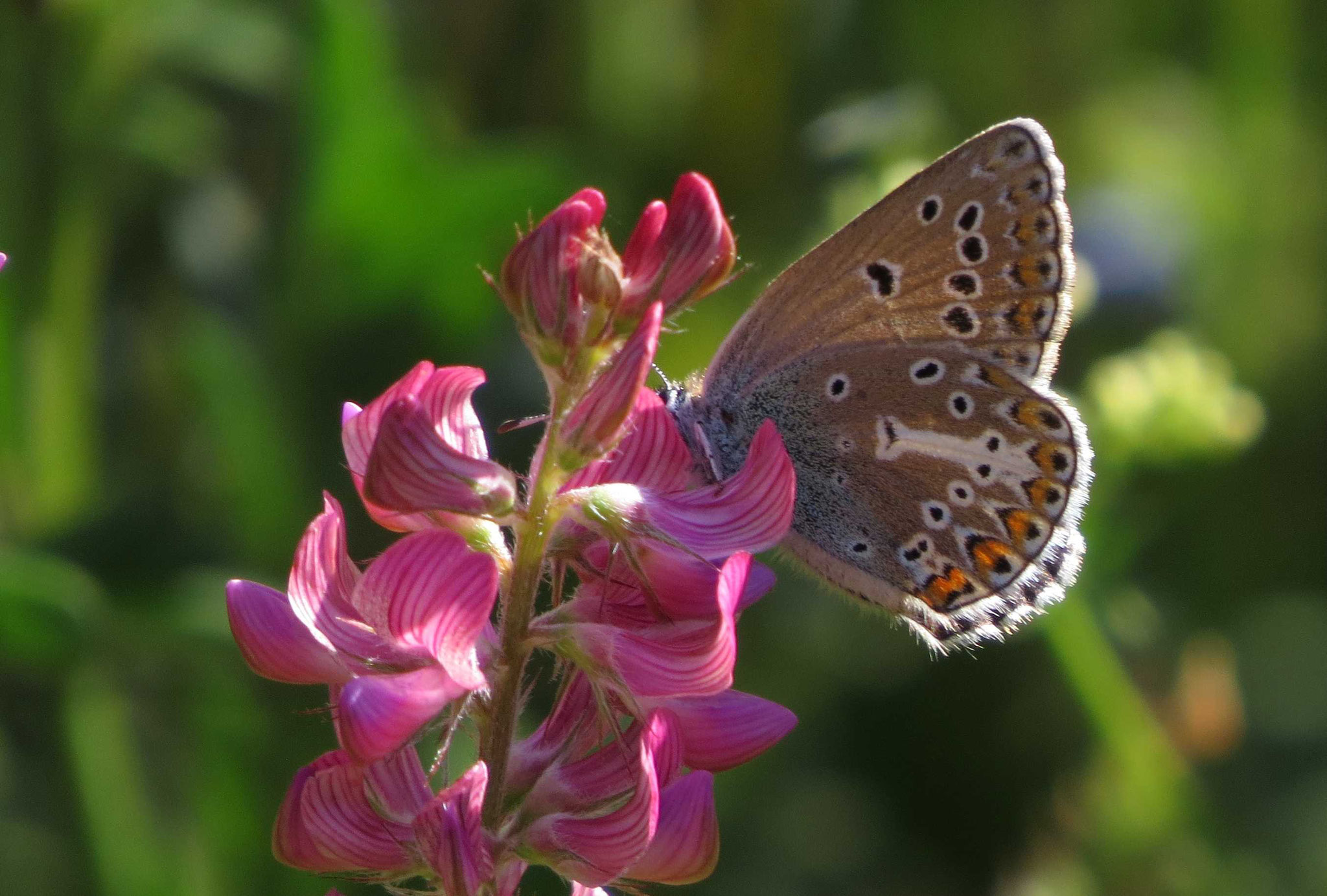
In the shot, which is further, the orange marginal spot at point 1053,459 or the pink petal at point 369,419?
the orange marginal spot at point 1053,459

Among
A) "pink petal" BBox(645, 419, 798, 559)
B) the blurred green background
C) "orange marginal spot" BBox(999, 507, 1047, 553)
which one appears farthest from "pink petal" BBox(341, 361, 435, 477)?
the blurred green background

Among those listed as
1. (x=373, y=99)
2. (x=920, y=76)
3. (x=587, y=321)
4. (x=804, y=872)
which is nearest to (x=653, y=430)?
(x=587, y=321)

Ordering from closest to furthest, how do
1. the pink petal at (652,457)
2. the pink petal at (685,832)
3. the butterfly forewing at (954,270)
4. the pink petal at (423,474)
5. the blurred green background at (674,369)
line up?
1. the pink petal at (423,474)
2. the pink petal at (685,832)
3. the pink petal at (652,457)
4. the butterfly forewing at (954,270)
5. the blurred green background at (674,369)

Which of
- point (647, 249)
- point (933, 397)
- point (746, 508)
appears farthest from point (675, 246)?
point (933, 397)

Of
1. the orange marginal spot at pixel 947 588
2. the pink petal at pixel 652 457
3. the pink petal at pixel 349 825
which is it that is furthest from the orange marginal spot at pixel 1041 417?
the pink petal at pixel 349 825

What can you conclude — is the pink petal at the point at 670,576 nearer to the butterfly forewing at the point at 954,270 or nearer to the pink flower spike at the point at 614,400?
the pink flower spike at the point at 614,400
